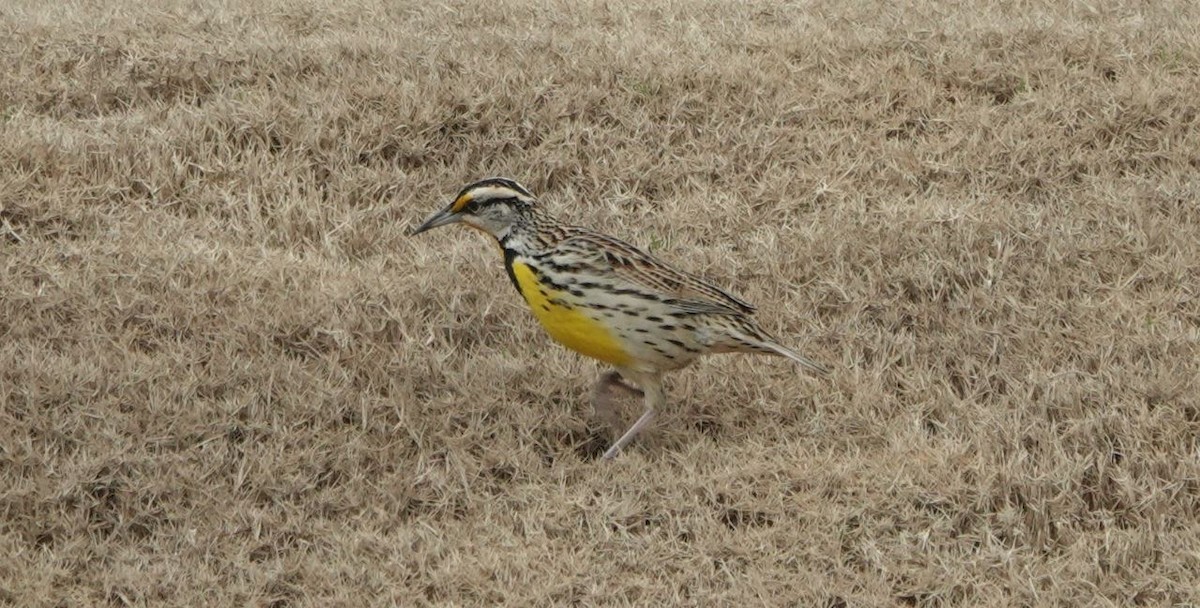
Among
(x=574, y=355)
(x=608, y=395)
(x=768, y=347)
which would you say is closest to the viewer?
(x=768, y=347)

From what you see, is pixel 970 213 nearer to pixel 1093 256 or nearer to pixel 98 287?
pixel 1093 256

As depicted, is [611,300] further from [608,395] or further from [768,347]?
Result: [768,347]

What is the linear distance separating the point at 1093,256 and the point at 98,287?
15.1 feet

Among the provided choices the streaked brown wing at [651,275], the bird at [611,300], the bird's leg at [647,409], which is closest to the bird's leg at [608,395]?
the bird at [611,300]

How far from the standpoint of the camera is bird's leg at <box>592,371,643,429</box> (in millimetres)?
6559

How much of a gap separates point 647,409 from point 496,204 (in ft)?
3.36

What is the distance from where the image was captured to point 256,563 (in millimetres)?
5766

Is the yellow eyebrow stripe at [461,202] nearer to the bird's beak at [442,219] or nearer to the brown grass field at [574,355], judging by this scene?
the bird's beak at [442,219]

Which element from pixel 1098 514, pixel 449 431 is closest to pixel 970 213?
pixel 1098 514

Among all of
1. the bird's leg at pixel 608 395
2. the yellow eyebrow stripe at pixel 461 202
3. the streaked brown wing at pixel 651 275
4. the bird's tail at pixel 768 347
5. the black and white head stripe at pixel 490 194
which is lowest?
the bird's leg at pixel 608 395

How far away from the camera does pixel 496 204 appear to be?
652cm

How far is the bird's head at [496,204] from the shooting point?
21.4 ft

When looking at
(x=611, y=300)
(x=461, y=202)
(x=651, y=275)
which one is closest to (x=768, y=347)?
(x=651, y=275)

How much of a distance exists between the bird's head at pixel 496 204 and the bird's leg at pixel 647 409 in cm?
83
